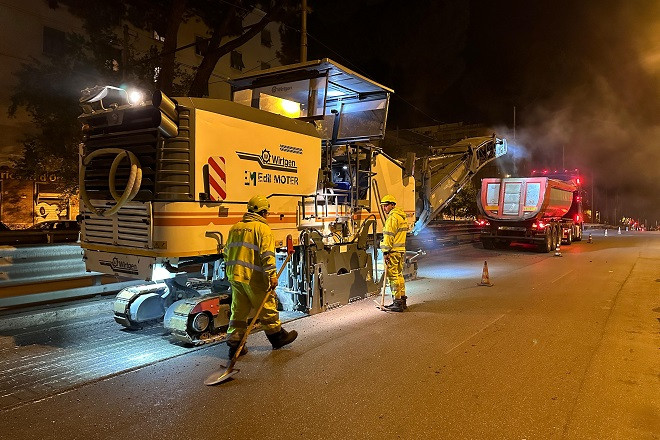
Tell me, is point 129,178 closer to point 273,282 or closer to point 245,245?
point 245,245

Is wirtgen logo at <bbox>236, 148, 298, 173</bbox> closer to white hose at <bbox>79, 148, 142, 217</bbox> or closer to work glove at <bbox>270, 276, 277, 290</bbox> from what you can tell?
white hose at <bbox>79, 148, 142, 217</bbox>

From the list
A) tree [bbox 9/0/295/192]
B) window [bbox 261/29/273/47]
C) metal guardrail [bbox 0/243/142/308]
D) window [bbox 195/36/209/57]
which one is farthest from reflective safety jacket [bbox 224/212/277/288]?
window [bbox 261/29/273/47]

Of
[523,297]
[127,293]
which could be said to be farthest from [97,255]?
[523,297]

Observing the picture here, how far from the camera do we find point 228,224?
5379 mm

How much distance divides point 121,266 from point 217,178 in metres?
1.51

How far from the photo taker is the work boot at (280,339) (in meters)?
5.21

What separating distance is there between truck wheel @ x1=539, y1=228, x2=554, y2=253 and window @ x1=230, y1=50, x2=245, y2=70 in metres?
22.8

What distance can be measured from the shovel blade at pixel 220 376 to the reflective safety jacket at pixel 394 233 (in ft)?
11.2

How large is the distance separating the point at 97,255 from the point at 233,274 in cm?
195

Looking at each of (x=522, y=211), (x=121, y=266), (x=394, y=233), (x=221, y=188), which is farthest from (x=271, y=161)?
(x=522, y=211)

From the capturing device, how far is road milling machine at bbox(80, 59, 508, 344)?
16.2 ft

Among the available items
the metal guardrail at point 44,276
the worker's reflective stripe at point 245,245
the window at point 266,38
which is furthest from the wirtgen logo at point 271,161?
the window at point 266,38

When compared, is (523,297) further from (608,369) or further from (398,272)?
(608,369)

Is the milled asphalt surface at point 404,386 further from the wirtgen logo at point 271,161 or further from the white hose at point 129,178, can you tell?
the wirtgen logo at point 271,161
